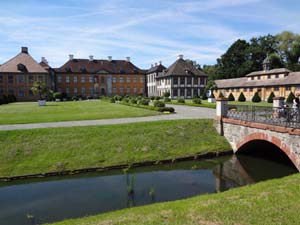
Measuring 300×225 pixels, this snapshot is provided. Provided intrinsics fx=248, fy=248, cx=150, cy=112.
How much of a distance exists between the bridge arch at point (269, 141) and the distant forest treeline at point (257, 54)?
5391 cm

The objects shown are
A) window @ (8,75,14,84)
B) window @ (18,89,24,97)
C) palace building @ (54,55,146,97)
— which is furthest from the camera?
palace building @ (54,55,146,97)

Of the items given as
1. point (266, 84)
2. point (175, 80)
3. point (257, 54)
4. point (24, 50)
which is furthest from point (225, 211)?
point (257, 54)

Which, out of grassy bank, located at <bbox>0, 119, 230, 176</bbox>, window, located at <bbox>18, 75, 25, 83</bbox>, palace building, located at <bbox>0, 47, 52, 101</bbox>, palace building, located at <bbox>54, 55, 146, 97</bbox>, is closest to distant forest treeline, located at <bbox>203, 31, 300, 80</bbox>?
palace building, located at <bbox>54, 55, 146, 97</bbox>

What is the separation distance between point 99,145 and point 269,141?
8.61 meters

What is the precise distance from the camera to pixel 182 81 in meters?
56.4

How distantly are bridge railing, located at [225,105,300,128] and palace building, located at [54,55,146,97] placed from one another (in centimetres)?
5234

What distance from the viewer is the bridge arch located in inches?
413

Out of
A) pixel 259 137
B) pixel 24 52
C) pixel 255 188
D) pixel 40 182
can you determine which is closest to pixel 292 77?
pixel 259 137

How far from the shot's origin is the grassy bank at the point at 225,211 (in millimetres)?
5543

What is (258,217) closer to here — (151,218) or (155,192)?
(151,218)

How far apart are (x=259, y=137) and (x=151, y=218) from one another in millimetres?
8712

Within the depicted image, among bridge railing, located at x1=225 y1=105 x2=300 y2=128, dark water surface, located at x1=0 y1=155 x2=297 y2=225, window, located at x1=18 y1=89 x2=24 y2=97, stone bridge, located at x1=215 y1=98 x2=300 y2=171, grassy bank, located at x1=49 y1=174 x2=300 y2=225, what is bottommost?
dark water surface, located at x1=0 y1=155 x2=297 y2=225

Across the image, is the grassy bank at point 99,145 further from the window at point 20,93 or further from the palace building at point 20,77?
the window at point 20,93

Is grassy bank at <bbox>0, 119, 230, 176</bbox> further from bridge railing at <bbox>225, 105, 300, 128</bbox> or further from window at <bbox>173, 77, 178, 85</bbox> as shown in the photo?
window at <bbox>173, 77, 178, 85</bbox>
